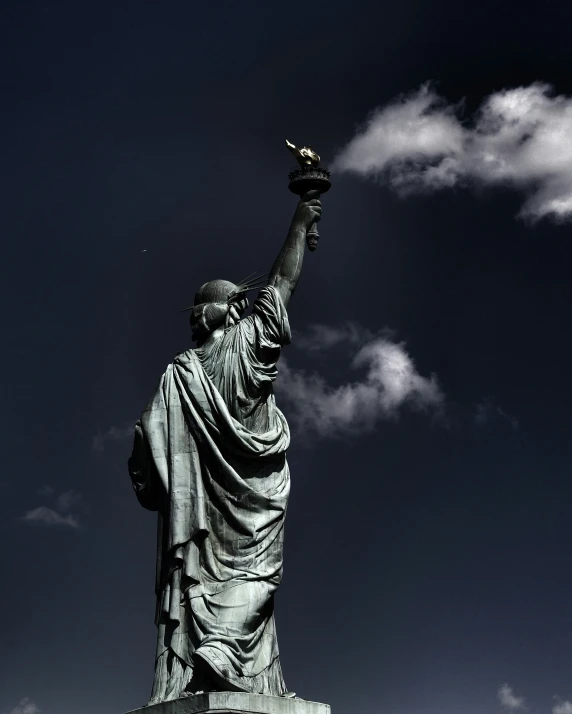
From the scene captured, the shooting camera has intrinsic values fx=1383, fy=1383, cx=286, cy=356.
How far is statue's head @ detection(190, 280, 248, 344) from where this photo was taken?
2322cm

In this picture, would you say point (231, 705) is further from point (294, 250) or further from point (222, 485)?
point (294, 250)

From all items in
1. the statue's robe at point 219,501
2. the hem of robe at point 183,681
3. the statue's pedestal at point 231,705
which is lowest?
the statue's pedestal at point 231,705

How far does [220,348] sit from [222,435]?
1.60m

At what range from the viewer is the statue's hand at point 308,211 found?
23.3 metres

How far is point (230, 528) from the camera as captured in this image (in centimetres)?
2162

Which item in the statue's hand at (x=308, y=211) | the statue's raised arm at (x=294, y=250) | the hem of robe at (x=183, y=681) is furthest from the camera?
the statue's hand at (x=308, y=211)

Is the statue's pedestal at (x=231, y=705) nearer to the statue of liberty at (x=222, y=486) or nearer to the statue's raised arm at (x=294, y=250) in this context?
the statue of liberty at (x=222, y=486)

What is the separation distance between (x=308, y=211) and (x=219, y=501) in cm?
517

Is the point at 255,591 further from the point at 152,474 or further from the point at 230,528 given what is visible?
the point at 152,474

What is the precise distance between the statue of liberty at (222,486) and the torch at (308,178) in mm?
180

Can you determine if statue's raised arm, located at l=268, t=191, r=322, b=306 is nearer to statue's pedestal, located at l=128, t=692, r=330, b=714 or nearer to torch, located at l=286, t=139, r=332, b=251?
torch, located at l=286, t=139, r=332, b=251

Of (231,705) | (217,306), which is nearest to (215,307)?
(217,306)

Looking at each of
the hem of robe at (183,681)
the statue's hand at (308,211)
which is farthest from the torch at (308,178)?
the hem of robe at (183,681)

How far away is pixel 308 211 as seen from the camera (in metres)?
23.3
